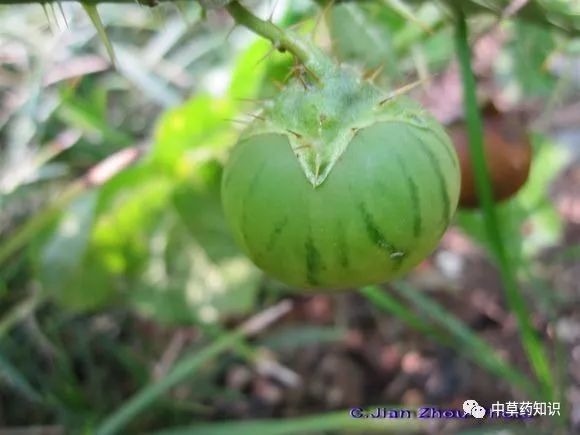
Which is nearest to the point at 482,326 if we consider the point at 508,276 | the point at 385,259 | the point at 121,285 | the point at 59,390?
the point at 508,276

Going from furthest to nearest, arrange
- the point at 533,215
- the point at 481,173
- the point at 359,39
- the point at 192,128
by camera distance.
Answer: the point at 533,215 → the point at 192,128 → the point at 359,39 → the point at 481,173

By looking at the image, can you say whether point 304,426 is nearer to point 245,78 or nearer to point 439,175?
point 245,78

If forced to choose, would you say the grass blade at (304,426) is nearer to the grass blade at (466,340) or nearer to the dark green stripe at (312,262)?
the grass blade at (466,340)

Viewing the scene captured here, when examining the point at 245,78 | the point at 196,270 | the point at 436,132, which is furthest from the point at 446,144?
the point at 196,270

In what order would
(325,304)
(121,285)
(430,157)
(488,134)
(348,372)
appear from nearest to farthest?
(430,157) < (488,134) < (121,285) < (348,372) < (325,304)

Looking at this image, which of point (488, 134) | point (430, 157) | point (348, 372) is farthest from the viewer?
point (348, 372)

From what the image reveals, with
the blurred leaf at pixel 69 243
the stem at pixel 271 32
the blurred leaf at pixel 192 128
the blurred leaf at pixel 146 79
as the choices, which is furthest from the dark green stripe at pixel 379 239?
the blurred leaf at pixel 146 79

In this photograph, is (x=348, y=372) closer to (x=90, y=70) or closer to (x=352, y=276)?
(x=90, y=70)

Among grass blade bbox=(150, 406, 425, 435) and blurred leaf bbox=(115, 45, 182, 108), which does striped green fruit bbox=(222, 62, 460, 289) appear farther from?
blurred leaf bbox=(115, 45, 182, 108)
